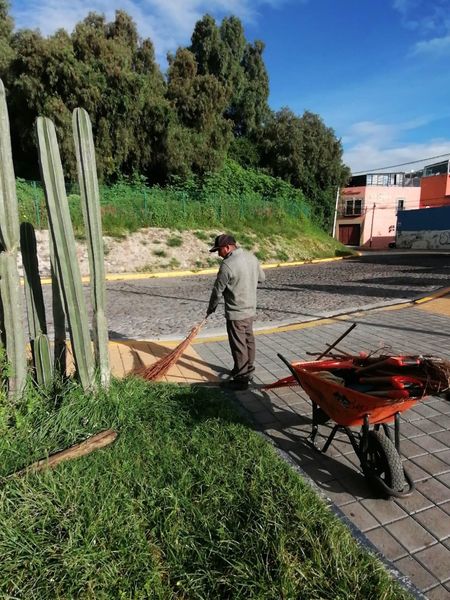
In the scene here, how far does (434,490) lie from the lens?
2633mm

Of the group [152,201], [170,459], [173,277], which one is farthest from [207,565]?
[152,201]

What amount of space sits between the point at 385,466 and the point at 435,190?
157 ft

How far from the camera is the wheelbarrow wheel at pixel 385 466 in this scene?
248 cm

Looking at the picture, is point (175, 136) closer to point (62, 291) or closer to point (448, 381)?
point (62, 291)

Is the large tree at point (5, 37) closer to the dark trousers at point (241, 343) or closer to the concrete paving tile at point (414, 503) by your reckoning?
the dark trousers at point (241, 343)

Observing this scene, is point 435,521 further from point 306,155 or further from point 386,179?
point 386,179

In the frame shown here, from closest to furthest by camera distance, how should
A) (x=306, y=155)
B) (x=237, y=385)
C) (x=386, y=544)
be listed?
1. (x=386, y=544)
2. (x=237, y=385)
3. (x=306, y=155)

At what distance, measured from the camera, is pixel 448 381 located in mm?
2127

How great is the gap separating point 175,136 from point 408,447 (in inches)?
851

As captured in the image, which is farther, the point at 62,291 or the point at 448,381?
the point at 62,291

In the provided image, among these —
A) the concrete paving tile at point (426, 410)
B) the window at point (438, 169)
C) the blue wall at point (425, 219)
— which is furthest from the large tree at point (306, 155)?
the concrete paving tile at point (426, 410)

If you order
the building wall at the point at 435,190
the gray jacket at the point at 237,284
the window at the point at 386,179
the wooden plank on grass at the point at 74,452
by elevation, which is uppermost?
the window at the point at 386,179

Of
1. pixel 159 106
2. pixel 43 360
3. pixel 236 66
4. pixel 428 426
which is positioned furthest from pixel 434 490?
pixel 236 66

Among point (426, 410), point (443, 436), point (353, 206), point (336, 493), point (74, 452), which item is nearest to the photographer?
point (336, 493)
